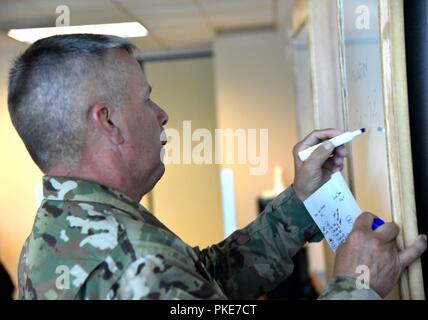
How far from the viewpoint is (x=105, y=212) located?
0.65 m

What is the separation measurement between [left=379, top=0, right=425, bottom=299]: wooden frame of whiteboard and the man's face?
361mm

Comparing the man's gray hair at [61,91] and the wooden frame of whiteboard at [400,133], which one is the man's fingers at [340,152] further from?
the man's gray hair at [61,91]

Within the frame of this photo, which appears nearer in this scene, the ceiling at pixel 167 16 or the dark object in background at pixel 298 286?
the ceiling at pixel 167 16

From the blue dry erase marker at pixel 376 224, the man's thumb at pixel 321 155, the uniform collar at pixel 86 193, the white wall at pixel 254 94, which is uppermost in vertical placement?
the white wall at pixel 254 94

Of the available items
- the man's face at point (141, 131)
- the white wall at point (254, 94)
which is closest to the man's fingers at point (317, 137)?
the man's face at point (141, 131)

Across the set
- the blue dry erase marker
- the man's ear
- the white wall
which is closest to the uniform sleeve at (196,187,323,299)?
the blue dry erase marker

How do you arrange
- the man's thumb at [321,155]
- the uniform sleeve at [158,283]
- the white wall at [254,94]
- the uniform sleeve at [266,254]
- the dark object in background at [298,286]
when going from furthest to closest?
the white wall at [254,94] → the dark object in background at [298,286] → the uniform sleeve at [266,254] → the man's thumb at [321,155] → the uniform sleeve at [158,283]

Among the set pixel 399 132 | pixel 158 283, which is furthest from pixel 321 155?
pixel 158 283

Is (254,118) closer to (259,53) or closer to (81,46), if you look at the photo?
(259,53)

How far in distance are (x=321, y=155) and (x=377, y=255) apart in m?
0.22

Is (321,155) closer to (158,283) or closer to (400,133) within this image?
(400,133)

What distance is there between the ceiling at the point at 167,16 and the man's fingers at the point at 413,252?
1.28 m

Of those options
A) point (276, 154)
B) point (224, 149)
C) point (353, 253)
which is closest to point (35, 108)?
point (353, 253)

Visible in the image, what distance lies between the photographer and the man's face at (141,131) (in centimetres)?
74
